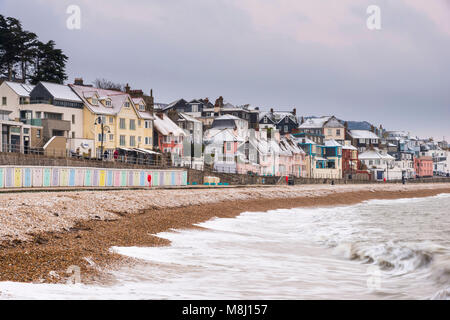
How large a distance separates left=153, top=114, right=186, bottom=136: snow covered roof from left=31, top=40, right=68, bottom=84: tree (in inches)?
728

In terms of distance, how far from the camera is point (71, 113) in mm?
75500

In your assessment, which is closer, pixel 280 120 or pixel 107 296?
pixel 107 296

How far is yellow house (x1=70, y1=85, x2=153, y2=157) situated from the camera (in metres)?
77.1

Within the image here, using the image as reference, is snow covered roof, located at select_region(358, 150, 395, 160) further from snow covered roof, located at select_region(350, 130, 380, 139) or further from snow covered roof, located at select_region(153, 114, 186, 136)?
snow covered roof, located at select_region(153, 114, 186, 136)

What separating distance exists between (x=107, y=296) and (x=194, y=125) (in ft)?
309

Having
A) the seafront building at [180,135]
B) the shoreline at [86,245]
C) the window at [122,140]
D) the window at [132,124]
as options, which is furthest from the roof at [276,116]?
the shoreline at [86,245]

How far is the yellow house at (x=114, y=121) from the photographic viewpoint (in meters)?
77.1

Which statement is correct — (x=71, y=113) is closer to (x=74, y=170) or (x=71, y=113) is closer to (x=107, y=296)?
(x=74, y=170)

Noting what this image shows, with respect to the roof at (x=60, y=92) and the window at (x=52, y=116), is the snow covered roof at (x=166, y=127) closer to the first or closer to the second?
the roof at (x=60, y=92)
